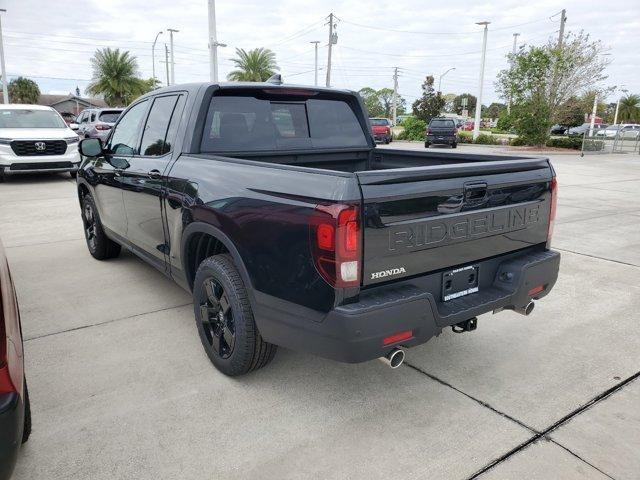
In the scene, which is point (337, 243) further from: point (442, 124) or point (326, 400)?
point (442, 124)

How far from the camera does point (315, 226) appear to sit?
2.35 m

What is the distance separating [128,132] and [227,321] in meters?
2.45

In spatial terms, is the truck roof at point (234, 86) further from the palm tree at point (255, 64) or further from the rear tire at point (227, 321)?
the palm tree at point (255, 64)

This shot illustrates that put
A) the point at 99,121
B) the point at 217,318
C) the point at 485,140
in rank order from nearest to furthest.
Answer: the point at 217,318, the point at 99,121, the point at 485,140

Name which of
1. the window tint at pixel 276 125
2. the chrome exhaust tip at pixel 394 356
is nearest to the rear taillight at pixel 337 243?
the chrome exhaust tip at pixel 394 356

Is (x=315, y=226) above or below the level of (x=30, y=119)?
below

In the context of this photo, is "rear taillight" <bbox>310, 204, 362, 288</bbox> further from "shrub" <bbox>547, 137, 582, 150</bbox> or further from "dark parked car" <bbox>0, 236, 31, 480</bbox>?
"shrub" <bbox>547, 137, 582, 150</bbox>

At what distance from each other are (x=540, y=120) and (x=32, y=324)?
26.4 meters

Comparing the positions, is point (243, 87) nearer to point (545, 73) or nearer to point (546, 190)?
point (546, 190)

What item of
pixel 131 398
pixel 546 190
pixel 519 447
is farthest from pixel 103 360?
pixel 546 190

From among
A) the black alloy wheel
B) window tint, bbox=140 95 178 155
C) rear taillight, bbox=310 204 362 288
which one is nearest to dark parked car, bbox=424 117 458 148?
window tint, bbox=140 95 178 155

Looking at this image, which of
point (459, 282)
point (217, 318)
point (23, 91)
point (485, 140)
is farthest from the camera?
point (23, 91)

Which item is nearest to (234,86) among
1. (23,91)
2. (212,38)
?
(212,38)

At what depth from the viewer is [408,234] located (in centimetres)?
247
